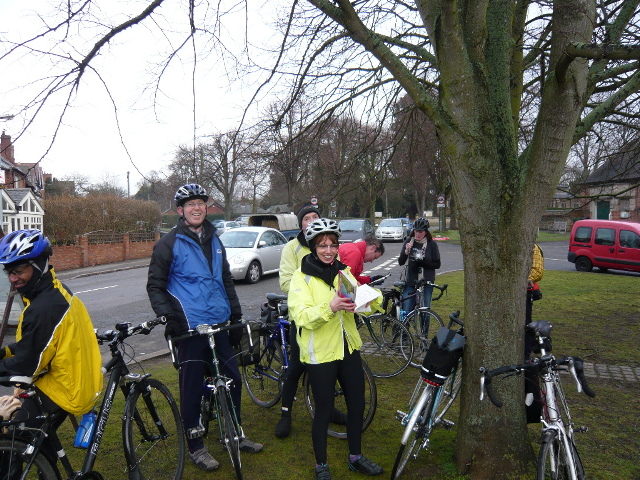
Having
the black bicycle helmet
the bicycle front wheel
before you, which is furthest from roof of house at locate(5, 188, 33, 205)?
the bicycle front wheel

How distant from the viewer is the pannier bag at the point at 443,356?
12.4 ft

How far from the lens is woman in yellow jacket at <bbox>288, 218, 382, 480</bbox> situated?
12.4 feet

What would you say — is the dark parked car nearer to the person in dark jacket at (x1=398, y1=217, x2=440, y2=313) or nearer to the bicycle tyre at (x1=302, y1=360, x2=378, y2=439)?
the person in dark jacket at (x1=398, y1=217, x2=440, y2=313)

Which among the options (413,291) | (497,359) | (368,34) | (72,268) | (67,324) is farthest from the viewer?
(72,268)

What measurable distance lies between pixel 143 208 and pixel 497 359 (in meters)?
30.4

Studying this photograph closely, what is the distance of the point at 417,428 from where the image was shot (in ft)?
12.5

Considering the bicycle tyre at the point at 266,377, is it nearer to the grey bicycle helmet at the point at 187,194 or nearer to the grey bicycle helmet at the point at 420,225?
the grey bicycle helmet at the point at 187,194

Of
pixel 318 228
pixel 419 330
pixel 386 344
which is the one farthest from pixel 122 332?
pixel 419 330

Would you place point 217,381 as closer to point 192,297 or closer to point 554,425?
point 192,297

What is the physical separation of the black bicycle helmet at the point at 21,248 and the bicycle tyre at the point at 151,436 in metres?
1.14

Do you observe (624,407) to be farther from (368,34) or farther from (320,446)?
(368,34)

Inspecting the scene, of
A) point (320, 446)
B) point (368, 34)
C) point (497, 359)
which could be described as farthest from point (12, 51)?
point (497, 359)

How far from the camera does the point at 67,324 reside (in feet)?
9.90

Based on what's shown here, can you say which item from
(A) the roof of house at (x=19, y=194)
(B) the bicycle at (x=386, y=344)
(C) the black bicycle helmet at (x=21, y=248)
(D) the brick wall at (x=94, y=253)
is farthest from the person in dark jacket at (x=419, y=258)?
(A) the roof of house at (x=19, y=194)
